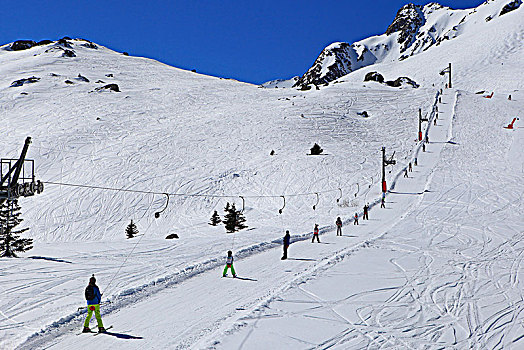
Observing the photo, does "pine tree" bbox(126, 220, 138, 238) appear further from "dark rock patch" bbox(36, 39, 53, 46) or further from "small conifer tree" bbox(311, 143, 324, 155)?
"dark rock patch" bbox(36, 39, 53, 46)

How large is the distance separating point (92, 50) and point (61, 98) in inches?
2853

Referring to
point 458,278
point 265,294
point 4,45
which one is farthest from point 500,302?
point 4,45

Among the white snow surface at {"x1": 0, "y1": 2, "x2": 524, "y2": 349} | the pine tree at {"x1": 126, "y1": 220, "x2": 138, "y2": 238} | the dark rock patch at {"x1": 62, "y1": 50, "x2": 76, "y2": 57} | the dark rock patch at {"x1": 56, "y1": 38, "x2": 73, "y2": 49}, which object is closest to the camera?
the white snow surface at {"x1": 0, "y1": 2, "x2": 524, "y2": 349}

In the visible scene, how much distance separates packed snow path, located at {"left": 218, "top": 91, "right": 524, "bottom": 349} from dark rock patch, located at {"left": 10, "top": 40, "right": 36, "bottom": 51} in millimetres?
159062

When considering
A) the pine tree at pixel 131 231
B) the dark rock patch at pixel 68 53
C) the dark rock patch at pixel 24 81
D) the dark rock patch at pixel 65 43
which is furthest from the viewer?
the dark rock patch at pixel 65 43

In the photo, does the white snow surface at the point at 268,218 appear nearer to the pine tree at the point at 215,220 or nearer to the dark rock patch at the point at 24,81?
the pine tree at the point at 215,220

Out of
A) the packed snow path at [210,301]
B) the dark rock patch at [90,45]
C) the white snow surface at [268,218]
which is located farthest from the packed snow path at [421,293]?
the dark rock patch at [90,45]

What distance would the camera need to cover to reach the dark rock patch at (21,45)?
154 m

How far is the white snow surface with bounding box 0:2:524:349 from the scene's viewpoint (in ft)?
42.0

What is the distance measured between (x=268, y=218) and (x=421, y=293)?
20.9 meters

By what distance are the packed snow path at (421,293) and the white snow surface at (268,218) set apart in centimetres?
8

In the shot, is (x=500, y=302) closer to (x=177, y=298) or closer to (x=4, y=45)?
(x=177, y=298)

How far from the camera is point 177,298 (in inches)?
591

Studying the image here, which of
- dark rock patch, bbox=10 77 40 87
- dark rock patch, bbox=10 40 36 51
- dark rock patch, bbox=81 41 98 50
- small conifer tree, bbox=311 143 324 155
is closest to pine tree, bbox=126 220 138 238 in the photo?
small conifer tree, bbox=311 143 324 155
